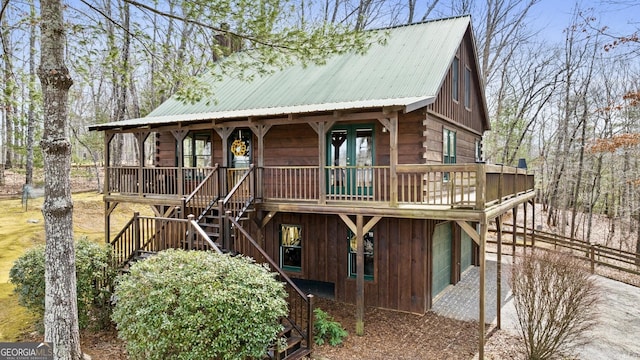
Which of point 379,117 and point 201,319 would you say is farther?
point 379,117

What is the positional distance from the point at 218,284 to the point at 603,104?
98.0ft

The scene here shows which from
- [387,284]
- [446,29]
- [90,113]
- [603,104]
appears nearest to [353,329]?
[387,284]

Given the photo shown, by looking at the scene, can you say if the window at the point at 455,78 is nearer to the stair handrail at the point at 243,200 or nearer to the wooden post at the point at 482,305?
the wooden post at the point at 482,305

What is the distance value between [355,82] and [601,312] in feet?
31.8

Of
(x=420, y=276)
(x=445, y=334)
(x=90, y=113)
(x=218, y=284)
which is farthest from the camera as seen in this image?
(x=90, y=113)

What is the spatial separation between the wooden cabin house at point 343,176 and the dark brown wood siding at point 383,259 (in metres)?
0.03

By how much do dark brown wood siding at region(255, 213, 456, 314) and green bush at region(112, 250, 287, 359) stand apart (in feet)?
16.7

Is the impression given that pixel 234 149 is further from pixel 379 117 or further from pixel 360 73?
pixel 379 117

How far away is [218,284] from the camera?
20.7 ft

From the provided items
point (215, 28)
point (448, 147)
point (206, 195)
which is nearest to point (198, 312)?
point (215, 28)

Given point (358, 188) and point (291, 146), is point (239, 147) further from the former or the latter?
point (358, 188)

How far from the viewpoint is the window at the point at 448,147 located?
12.5 m

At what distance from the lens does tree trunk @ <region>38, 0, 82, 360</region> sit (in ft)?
20.9

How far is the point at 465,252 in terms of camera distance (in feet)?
50.3
